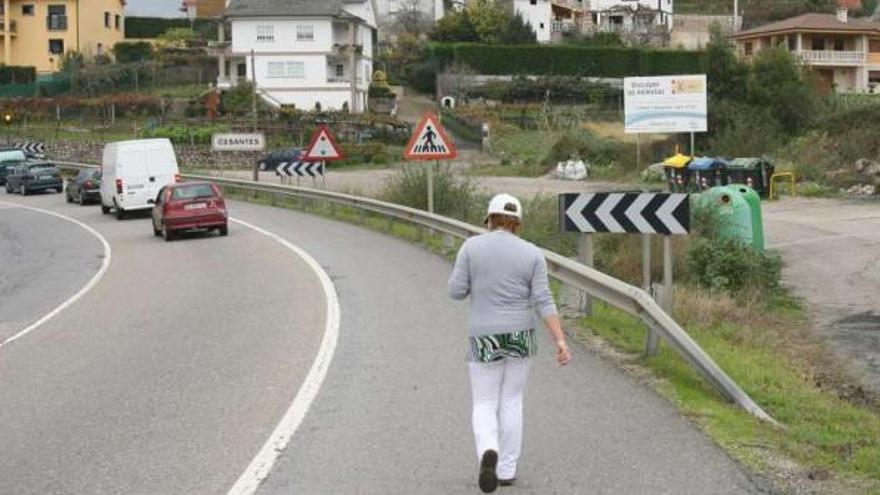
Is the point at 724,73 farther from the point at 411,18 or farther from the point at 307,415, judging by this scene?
the point at 411,18

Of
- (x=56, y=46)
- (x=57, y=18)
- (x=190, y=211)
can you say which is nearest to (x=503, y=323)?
(x=190, y=211)

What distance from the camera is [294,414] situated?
8.97m

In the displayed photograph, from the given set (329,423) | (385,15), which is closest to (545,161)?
(329,423)

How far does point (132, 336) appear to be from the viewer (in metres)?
13.7

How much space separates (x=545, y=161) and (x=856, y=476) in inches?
1948

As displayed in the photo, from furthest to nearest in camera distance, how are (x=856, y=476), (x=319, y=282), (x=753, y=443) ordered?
(x=319, y=282) < (x=753, y=443) < (x=856, y=476)

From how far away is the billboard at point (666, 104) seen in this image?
49.2 meters

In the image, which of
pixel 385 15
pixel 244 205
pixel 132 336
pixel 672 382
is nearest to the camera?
pixel 672 382

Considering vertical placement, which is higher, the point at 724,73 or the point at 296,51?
the point at 296,51

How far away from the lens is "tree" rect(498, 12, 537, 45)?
97.1 meters

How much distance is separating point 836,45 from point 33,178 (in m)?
62.6

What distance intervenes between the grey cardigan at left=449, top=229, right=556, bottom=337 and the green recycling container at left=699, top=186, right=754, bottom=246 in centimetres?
1592

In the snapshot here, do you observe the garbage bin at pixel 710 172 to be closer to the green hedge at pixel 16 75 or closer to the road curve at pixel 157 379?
the road curve at pixel 157 379

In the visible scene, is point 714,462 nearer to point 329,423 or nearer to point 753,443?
point 753,443
